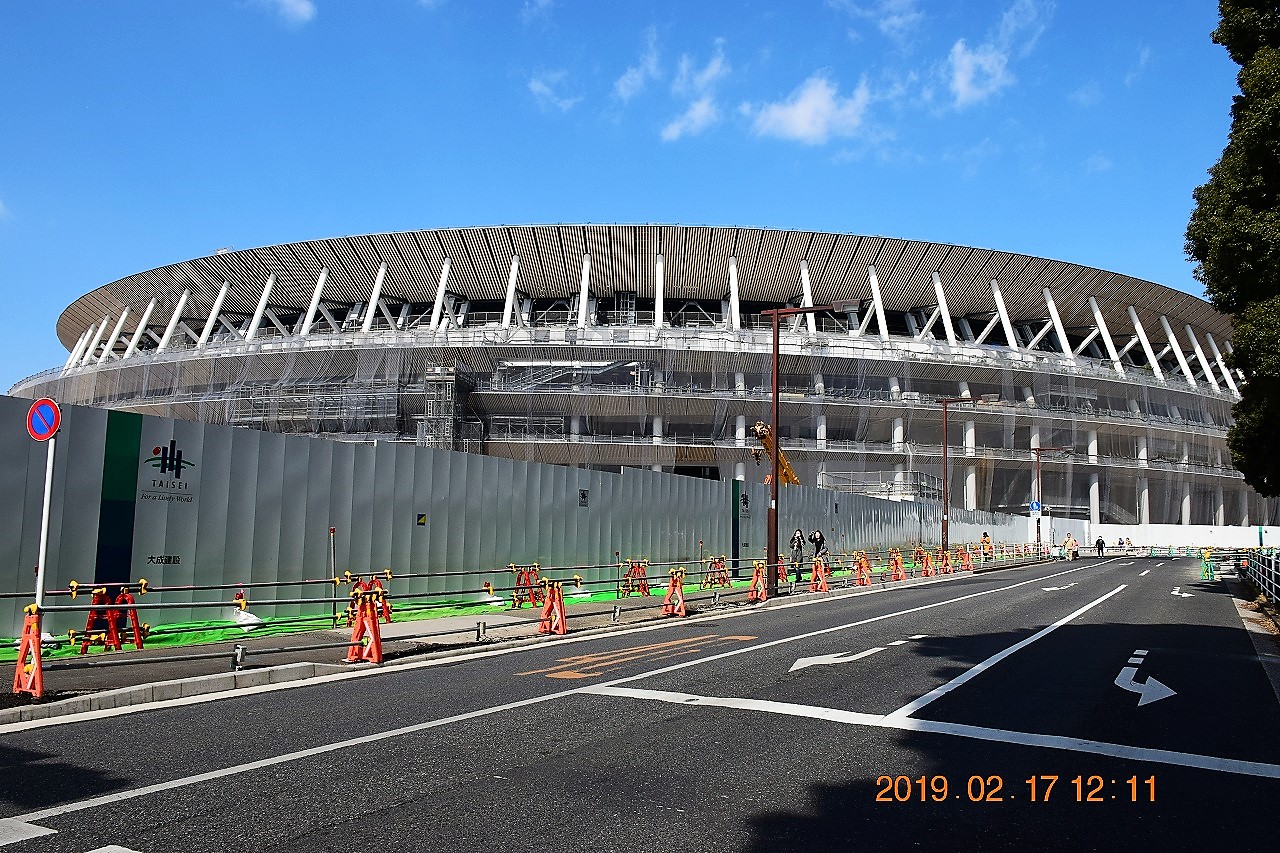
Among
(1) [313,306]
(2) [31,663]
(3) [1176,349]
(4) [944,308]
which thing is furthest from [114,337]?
(3) [1176,349]

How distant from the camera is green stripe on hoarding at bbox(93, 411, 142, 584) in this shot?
13.3 meters

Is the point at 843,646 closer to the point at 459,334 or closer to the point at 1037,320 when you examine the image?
the point at 459,334

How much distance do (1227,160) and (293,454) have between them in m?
19.0

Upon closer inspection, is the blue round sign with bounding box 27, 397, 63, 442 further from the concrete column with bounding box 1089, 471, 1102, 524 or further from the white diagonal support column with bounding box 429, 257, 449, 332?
the concrete column with bounding box 1089, 471, 1102, 524

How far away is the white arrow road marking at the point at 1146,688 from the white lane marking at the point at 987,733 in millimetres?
2209

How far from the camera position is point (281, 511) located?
638 inches

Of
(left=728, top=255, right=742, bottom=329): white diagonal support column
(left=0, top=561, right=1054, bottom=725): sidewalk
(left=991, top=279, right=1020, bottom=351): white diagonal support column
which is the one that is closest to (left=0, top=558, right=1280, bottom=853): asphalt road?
(left=0, top=561, right=1054, bottom=725): sidewalk

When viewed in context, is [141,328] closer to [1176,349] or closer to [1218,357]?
[1176,349]

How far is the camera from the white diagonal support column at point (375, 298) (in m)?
64.1

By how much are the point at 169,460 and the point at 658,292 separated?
52723mm

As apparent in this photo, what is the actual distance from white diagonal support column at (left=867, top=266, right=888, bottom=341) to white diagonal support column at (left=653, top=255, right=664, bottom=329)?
15.5m

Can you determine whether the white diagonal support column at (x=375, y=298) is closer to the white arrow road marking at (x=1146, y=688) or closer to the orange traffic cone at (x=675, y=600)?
the orange traffic cone at (x=675, y=600)

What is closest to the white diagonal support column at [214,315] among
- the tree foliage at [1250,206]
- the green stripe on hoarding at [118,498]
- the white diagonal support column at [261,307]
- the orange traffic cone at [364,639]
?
the white diagonal support column at [261,307]

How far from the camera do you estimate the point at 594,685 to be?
10281mm
